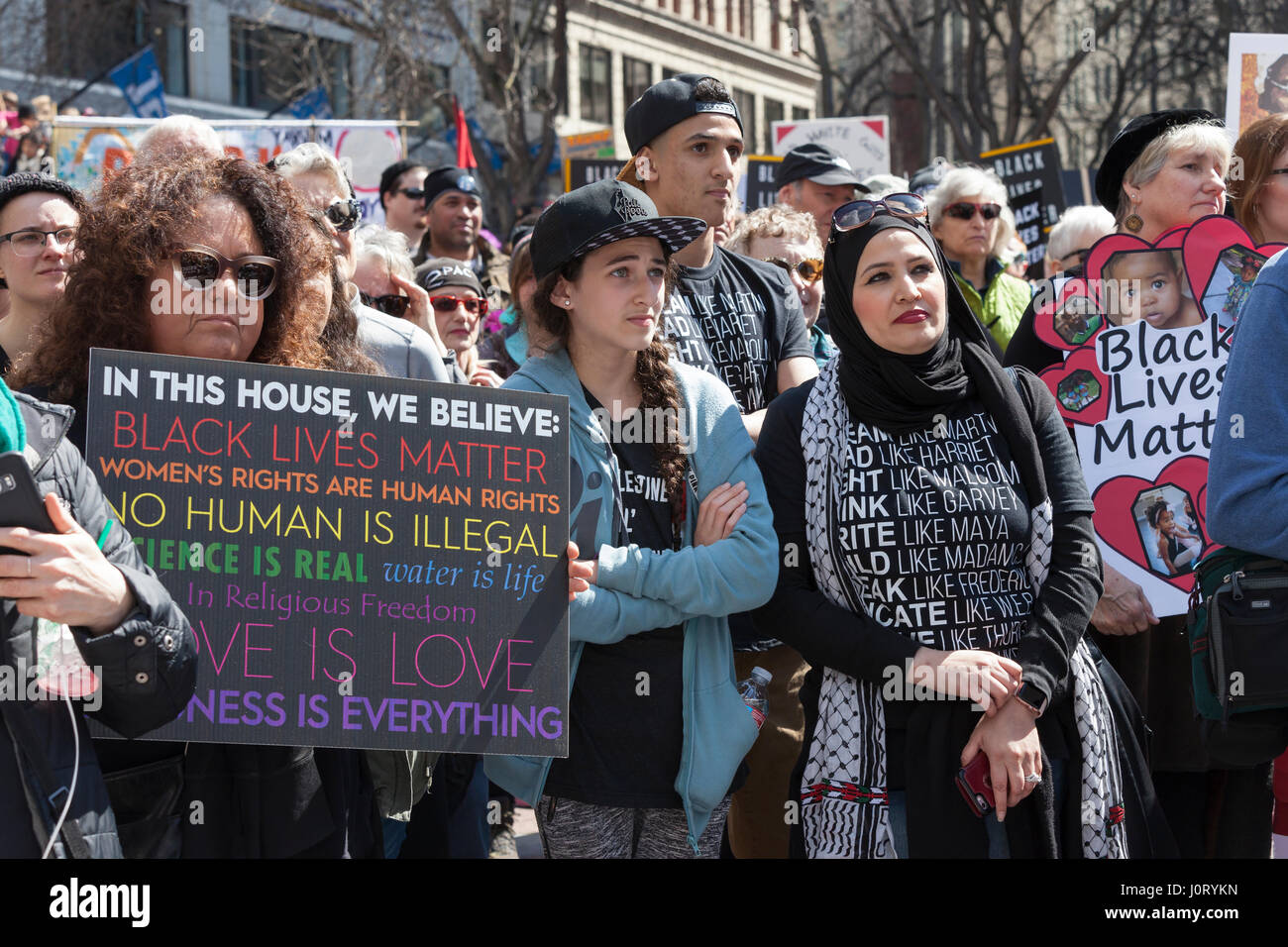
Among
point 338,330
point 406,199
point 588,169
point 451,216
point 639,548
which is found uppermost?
point 588,169

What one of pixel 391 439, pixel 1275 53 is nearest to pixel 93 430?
pixel 391 439

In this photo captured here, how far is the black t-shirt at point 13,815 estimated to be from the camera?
221 cm

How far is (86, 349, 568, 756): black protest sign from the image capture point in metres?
2.81

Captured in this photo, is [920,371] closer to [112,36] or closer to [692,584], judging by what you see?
[692,584]

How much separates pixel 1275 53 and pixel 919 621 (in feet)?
15.5

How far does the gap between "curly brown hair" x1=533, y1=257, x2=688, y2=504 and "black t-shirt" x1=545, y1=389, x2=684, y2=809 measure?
0.19 feet

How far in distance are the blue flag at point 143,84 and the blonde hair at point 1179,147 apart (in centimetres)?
1249

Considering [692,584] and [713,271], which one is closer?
[692,584]

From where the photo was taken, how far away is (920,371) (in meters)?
3.36

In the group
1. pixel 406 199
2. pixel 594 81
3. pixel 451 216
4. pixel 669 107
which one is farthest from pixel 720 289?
pixel 594 81

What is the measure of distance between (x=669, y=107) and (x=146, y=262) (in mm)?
2066

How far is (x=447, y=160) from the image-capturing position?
3278cm

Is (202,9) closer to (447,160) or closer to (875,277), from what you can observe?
(447,160)

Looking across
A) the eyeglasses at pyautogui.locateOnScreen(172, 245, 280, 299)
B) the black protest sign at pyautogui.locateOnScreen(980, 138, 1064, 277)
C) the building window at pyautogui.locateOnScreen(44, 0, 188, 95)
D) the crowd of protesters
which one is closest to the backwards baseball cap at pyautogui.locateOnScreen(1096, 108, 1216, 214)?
the crowd of protesters
